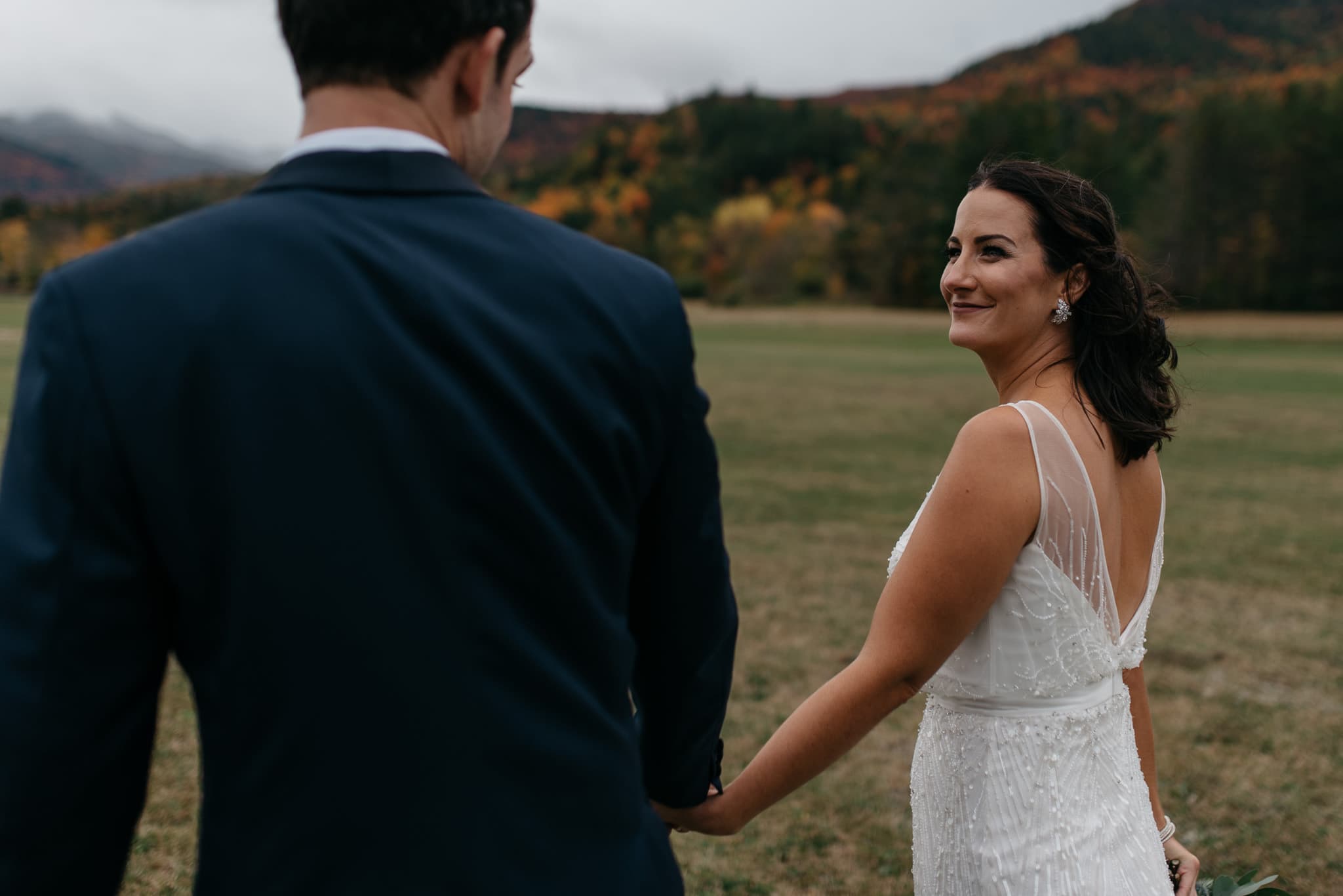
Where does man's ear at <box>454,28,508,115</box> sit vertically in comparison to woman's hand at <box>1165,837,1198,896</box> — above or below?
above

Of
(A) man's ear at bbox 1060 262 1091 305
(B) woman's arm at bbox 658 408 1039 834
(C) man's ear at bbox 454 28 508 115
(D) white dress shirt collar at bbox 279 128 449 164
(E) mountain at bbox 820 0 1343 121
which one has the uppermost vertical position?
(E) mountain at bbox 820 0 1343 121

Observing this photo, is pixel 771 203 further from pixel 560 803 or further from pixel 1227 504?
pixel 560 803

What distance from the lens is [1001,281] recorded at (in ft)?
7.50

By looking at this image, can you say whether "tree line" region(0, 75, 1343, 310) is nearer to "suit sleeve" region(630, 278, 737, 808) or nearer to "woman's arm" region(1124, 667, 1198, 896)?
"woman's arm" region(1124, 667, 1198, 896)

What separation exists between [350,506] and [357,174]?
1.29 ft

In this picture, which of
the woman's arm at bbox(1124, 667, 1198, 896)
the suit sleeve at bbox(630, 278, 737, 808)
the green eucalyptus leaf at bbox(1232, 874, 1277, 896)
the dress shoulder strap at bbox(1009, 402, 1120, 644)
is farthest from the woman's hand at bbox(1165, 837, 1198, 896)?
the suit sleeve at bbox(630, 278, 737, 808)

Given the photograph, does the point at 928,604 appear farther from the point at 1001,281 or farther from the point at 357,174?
the point at 357,174

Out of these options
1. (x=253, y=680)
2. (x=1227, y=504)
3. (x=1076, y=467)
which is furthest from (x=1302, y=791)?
(x=1227, y=504)

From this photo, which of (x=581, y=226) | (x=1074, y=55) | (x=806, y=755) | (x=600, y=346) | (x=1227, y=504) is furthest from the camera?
(x=1074, y=55)

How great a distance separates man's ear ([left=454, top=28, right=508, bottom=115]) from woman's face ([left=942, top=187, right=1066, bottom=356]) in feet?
4.10

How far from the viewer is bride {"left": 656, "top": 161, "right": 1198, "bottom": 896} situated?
1994 millimetres

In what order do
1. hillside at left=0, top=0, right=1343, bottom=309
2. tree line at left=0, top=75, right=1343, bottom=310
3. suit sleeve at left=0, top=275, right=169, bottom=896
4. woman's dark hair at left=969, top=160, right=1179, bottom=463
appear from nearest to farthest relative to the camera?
suit sleeve at left=0, top=275, right=169, bottom=896
woman's dark hair at left=969, top=160, right=1179, bottom=463
tree line at left=0, top=75, right=1343, bottom=310
hillside at left=0, top=0, right=1343, bottom=309

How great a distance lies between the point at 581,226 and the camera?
10988 centimetres

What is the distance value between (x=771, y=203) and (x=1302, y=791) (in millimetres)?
115830
